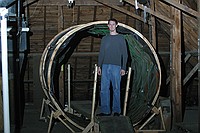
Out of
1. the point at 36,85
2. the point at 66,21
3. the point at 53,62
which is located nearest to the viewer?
the point at 53,62

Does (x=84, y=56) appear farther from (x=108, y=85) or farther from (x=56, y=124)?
(x=108, y=85)

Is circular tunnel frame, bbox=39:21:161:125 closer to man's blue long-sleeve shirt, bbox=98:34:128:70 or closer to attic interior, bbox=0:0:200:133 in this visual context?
attic interior, bbox=0:0:200:133

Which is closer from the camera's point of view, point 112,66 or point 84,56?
point 112,66

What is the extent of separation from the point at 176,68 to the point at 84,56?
10.7 ft

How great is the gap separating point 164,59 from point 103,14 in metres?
2.24

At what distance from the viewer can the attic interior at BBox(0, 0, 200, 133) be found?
6.67m

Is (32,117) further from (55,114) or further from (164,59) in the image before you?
(164,59)

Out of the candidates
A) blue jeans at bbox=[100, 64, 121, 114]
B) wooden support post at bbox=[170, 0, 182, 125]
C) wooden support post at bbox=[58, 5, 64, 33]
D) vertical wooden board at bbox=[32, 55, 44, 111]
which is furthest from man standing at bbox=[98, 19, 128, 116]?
vertical wooden board at bbox=[32, 55, 44, 111]

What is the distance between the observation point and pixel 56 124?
762cm

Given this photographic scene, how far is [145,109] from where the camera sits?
6.74 metres

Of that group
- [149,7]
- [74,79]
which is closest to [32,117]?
[74,79]

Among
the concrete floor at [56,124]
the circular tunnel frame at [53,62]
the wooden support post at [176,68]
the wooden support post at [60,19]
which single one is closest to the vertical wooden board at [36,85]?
the concrete floor at [56,124]

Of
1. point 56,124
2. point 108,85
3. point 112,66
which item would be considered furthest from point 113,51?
point 56,124

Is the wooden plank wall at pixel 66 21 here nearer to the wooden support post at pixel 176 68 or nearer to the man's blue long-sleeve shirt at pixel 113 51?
the wooden support post at pixel 176 68
